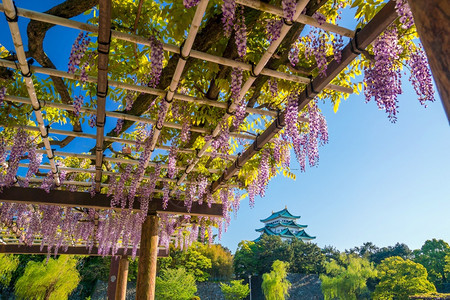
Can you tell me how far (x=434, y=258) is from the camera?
26.7 meters

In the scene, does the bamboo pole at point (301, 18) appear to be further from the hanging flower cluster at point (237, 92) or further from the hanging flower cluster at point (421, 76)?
the hanging flower cluster at point (421, 76)

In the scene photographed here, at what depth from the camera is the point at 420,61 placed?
248 centimetres

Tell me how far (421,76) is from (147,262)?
13.3 ft

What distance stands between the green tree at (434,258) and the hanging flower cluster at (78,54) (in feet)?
97.8

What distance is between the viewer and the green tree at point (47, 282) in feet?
45.6

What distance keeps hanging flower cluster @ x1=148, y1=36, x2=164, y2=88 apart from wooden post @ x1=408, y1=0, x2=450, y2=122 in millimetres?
1785

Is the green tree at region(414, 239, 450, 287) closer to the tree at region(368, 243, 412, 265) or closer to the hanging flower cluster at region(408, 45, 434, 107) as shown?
the tree at region(368, 243, 412, 265)

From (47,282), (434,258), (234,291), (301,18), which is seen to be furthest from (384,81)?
(434,258)

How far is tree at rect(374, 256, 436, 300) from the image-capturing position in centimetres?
1770

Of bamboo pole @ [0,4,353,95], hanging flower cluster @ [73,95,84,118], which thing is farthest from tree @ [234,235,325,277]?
bamboo pole @ [0,4,353,95]

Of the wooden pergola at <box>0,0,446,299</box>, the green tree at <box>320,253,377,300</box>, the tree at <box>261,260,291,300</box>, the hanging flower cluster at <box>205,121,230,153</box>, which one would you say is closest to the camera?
the wooden pergola at <box>0,0,446,299</box>

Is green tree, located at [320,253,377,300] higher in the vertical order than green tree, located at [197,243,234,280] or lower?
lower

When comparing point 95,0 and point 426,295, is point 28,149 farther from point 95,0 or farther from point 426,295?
point 426,295

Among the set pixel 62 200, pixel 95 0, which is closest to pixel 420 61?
pixel 95 0
